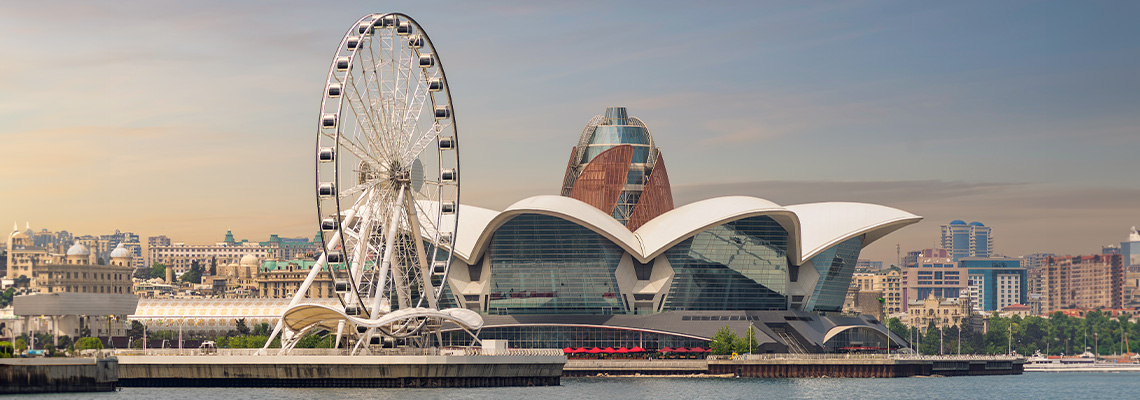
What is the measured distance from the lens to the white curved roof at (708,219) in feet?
443

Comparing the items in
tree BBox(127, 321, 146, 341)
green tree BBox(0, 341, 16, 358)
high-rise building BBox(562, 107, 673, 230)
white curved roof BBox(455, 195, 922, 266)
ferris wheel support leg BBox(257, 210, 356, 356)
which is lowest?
tree BBox(127, 321, 146, 341)

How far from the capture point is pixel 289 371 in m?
91.6

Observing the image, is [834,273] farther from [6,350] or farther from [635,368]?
[6,350]

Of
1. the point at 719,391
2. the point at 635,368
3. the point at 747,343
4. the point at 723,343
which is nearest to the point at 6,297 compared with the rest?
the point at 635,368

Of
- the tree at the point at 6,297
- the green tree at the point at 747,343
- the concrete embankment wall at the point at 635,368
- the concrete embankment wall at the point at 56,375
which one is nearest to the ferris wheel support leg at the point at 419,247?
the concrete embankment wall at the point at 56,375

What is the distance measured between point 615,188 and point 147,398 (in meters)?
78.9

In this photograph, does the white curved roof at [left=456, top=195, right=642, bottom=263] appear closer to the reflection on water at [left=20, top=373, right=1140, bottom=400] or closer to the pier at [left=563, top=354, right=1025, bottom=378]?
the pier at [left=563, top=354, right=1025, bottom=378]

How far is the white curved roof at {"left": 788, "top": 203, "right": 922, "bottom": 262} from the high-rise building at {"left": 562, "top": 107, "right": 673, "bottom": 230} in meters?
15.5

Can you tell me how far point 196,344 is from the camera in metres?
158

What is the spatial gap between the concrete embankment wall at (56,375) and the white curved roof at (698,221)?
54.0m

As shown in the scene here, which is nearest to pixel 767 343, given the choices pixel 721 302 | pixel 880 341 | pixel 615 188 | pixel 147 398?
pixel 721 302

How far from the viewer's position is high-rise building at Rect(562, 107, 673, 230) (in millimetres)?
154000

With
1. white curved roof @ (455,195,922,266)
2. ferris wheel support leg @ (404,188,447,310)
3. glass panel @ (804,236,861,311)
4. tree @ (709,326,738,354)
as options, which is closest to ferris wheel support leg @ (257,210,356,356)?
ferris wheel support leg @ (404,188,447,310)

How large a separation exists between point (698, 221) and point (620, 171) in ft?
69.5
